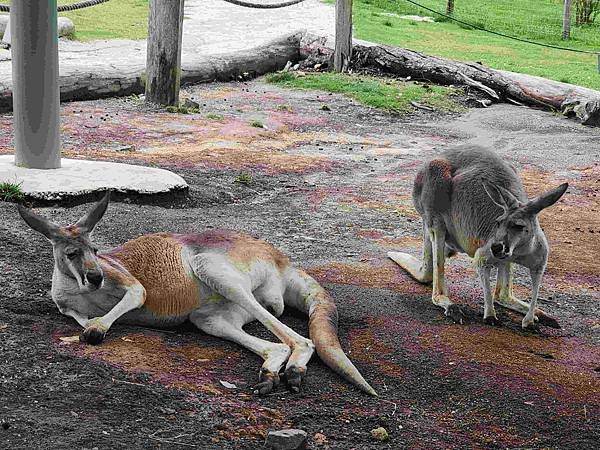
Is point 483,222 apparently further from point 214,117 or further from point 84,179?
point 214,117

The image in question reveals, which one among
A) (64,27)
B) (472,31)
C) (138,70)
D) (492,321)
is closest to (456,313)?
(492,321)

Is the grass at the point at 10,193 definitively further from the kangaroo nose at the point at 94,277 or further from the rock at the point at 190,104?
the rock at the point at 190,104

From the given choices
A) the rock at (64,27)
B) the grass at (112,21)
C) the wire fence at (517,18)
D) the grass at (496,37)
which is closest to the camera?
the rock at (64,27)

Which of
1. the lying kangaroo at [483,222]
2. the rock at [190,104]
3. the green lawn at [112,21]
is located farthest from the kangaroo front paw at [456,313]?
the green lawn at [112,21]

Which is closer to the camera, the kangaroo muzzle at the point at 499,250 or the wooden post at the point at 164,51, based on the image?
the kangaroo muzzle at the point at 499,250

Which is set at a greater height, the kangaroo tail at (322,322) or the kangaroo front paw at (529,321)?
the kangaroo tail at (322,322)

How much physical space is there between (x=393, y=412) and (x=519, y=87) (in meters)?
10.7

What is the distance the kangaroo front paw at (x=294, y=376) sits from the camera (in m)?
3.88

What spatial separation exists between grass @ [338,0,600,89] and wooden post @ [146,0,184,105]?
22.0 feet

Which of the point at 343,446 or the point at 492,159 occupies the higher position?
the point at 492,159

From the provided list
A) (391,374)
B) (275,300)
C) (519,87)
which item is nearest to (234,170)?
(275,300)

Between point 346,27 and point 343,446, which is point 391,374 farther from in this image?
point 346,27

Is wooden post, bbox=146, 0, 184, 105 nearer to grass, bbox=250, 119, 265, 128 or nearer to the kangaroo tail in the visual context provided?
grass, bbox=250, 119, 265, 128

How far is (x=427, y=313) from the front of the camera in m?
5.02
